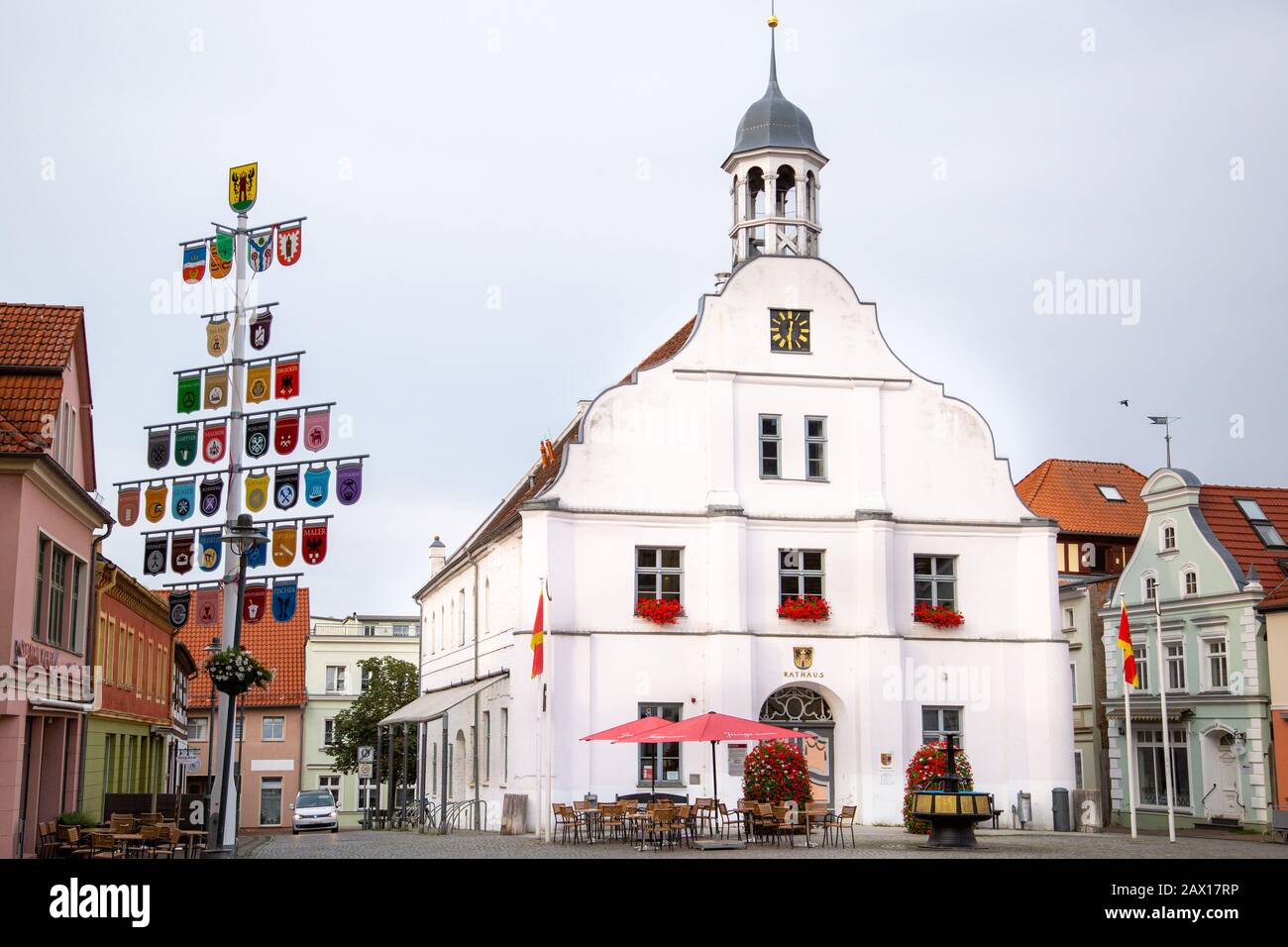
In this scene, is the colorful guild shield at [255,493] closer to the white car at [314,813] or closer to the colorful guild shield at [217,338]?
the colorful guild shield at [217,338]

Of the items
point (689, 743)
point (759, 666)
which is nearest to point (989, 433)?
point (759, 666)

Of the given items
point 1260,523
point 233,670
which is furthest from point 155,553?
point 1260,523

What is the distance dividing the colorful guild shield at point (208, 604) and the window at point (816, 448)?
14.4m

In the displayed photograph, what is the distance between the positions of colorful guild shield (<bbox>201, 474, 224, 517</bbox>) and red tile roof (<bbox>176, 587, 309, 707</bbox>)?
42.6 meters

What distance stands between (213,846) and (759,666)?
13.3m

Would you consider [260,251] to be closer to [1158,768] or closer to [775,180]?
[775,180]

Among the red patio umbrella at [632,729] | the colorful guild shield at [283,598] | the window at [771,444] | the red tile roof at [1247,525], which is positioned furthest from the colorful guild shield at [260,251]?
the red tile roof at [1247,525]

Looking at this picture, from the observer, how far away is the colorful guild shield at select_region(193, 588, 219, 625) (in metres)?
34.1

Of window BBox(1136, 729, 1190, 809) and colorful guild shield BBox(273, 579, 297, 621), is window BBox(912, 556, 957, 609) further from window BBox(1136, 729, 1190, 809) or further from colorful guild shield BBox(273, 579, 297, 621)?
colorful guild shield BBox(273, 579, 297, 621)

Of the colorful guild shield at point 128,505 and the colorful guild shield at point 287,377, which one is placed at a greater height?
the colorful guild shield at point 287,377

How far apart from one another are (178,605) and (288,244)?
881 centimetres

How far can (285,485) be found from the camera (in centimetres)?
3416

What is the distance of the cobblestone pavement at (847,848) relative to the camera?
27875mm

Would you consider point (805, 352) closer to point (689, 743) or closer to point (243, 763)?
point (689, 743)
